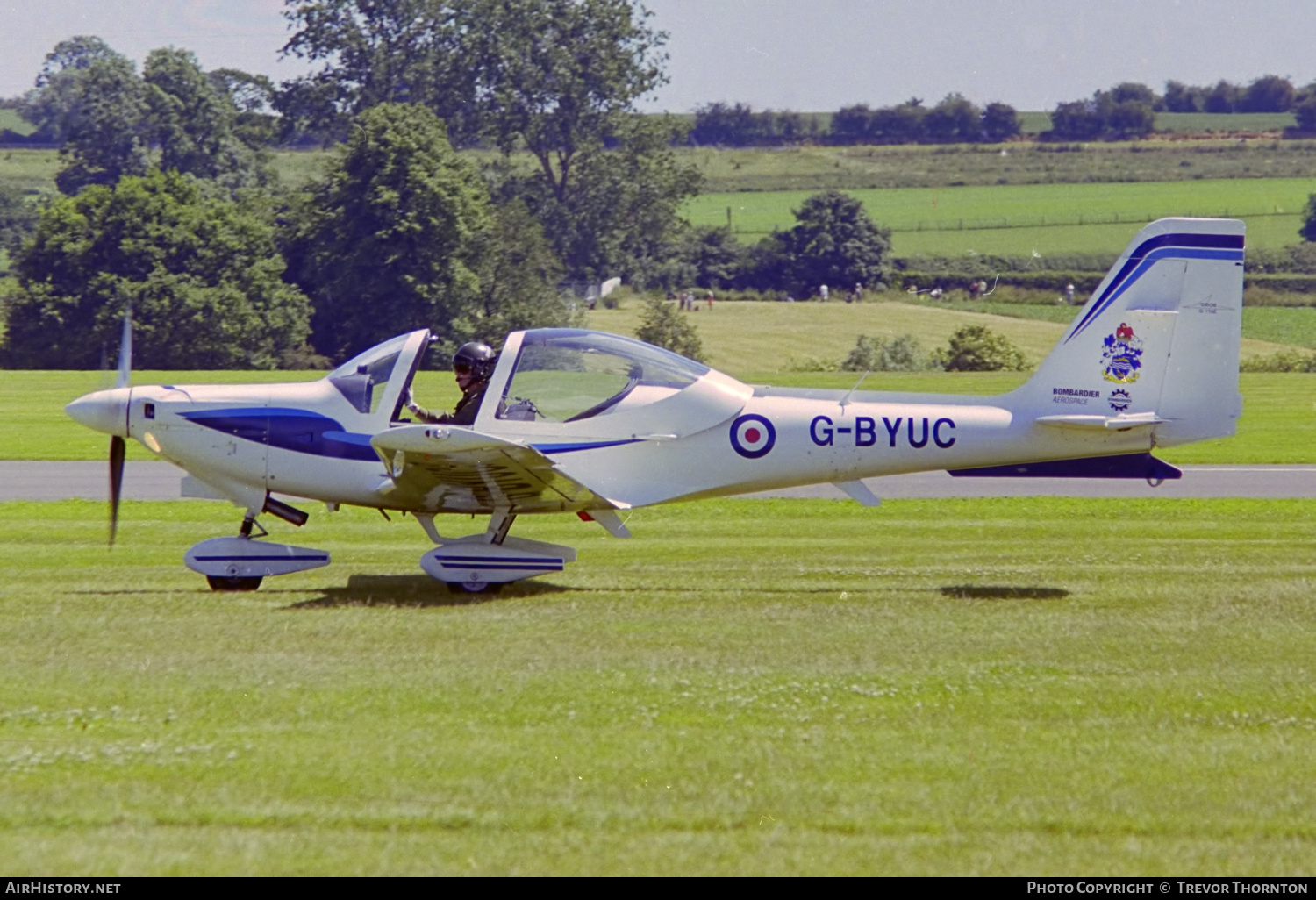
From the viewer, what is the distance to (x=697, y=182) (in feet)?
236

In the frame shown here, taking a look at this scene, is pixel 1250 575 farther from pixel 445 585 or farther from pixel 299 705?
pixel 299 705

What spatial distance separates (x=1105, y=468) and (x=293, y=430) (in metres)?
6.08

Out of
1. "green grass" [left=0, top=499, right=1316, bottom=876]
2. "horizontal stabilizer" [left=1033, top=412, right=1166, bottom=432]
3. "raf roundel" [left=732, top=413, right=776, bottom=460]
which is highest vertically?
"horizontal stabilizer" [left=1033, top=412, right=1166, bottom=432]

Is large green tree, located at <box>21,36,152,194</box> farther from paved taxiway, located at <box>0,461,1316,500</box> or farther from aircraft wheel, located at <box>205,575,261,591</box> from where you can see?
aircraft wheel, located at <box>205,575,261,591</box>

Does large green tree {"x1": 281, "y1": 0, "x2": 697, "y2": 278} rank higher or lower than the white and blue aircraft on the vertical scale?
higher

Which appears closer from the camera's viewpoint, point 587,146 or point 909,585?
point 909,585

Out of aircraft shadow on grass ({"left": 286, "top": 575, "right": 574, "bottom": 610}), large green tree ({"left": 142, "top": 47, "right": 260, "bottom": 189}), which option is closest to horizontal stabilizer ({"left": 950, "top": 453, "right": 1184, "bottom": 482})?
aircraft shadow on grass ({"left": 286, "top": 575, "right": 574, "bottom": 610})

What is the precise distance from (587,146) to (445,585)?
64689 mm

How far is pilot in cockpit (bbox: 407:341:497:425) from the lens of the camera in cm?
1057

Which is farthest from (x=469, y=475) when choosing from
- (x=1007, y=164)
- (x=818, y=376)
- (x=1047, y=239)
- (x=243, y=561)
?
(x=1007, y=164)

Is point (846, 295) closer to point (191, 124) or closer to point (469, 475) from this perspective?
point (191, 124)

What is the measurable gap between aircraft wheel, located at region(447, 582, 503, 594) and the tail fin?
4.46m

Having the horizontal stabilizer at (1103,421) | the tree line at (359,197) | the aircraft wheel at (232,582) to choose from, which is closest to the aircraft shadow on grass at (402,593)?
the aircraft wheel at (232,582)

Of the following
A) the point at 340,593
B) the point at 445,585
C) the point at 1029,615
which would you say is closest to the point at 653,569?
the point at 445,585
